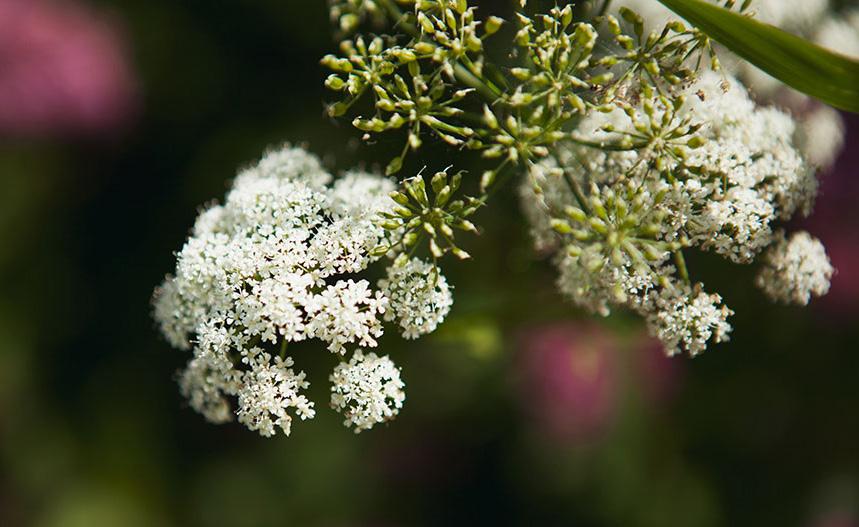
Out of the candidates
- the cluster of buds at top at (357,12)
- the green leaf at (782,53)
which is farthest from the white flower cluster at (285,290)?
the green leaf at (782,53)

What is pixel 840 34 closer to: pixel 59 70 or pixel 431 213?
pixel 431 213

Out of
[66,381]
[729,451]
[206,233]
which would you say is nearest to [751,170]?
[206,233]

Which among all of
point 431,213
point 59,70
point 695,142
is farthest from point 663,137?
point 59,70

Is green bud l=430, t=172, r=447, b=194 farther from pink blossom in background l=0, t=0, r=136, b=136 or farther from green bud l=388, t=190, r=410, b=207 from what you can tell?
pink blossom in background l=0, t=0, r=136, b=136

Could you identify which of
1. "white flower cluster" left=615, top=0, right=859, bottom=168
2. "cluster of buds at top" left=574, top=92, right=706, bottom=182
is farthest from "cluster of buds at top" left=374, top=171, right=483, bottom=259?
"white flower cluster" left=615, top=0, right=859, bottom=168

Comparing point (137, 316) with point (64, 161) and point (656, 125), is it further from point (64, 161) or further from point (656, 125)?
point (656, 125)

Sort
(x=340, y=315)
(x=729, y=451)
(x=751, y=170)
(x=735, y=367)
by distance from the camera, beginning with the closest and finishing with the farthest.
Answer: (x=340, y=315) < (x=751, y=170) < (x=735, y=367) < (x=729, y=451)

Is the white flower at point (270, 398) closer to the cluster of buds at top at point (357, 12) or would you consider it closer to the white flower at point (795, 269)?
the cluster of buds at top at point (357, 12)
